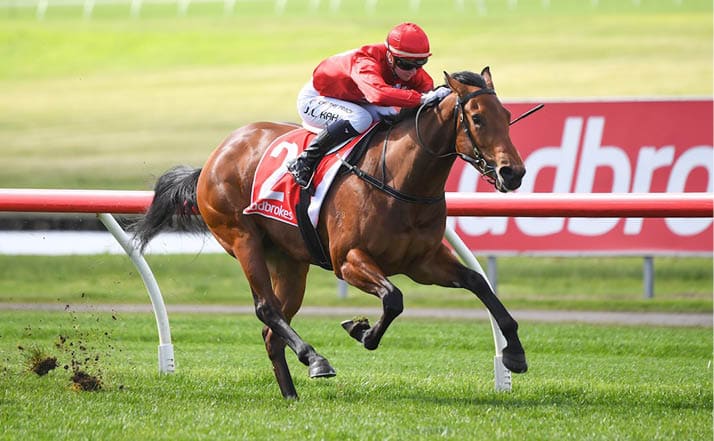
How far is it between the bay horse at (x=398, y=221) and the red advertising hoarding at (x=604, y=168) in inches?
217

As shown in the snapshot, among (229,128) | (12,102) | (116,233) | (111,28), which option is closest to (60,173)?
(229,128)

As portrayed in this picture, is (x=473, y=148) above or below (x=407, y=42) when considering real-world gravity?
below

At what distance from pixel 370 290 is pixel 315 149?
792 mm

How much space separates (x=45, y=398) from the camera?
588 centimetres

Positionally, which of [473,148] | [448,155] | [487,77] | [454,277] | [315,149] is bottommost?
Result: [454,277]

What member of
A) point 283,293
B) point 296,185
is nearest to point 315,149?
point 296,185

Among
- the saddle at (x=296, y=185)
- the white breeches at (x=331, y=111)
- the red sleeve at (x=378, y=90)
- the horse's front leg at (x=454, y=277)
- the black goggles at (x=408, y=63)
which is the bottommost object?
the horse's front leg at (x=454, y=277)

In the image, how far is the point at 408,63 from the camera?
5801 millimetres

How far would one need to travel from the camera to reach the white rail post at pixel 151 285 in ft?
21.9

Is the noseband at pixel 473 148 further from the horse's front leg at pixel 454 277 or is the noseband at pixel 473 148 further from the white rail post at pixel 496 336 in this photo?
the white rail post at pixel 496 336

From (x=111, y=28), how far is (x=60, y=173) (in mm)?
14320

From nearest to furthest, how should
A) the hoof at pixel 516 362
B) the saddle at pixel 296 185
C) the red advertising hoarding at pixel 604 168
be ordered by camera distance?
the hoof at pixel 516 362 < the saddle at pixel 296 185 < the red advertising hoarding at pixel 604 168

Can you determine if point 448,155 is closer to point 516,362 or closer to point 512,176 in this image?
point 512,176

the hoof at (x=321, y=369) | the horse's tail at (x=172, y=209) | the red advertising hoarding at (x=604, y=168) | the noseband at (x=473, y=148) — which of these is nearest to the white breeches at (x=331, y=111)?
the noseband at (x=473, y=148)
